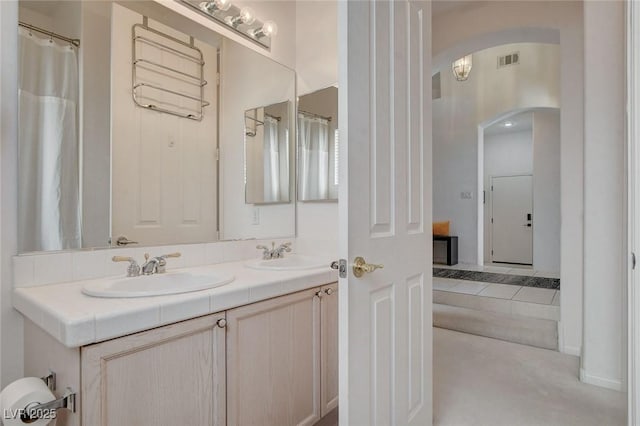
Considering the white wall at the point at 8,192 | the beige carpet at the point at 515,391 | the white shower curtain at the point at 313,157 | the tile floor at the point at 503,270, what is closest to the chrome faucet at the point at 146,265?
the white wall at the point at 8,192

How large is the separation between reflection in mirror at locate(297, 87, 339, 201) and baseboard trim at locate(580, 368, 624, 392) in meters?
2.03

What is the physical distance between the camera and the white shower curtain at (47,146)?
4.45 feet

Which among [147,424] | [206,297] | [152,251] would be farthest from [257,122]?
[147,424]

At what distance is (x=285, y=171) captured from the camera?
8.45 ft

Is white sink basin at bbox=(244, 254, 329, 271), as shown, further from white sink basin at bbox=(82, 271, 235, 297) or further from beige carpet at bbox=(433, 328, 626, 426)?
beige carpet at bbox=(433, 328, 626, 426)

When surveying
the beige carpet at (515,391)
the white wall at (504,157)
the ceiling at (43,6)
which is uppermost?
the white wall at (504,157)

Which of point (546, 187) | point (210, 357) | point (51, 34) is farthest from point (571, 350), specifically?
point (546, 187)

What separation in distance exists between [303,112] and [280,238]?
943 millimetres

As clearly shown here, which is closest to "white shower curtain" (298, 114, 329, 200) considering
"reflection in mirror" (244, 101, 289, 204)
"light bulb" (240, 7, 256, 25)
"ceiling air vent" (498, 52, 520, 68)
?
"reflection in mirror" (244, 101, 289, 204)

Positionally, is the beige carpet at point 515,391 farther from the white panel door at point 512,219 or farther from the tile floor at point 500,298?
the white panel door at point 512,219

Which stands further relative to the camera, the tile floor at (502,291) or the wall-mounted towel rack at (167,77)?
the tile floor at (502,291)

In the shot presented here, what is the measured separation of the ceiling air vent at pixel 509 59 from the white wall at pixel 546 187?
3.15 feet

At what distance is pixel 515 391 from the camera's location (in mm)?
2146
